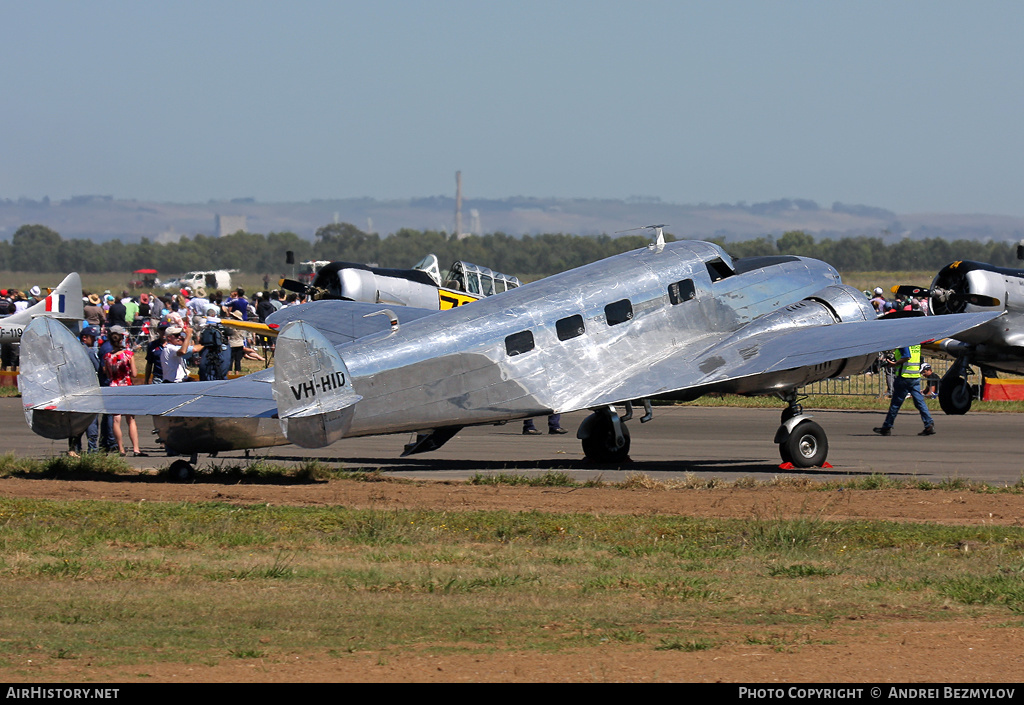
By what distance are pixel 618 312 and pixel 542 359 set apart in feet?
4.97

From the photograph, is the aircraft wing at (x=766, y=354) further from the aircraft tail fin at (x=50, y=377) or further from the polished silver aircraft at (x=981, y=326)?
the polished silver aircraft at (x=981, y=326)

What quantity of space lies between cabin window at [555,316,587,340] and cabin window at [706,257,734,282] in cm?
265

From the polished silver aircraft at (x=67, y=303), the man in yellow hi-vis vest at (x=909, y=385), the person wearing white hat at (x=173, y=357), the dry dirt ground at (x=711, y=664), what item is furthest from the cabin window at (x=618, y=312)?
the polished silver aircraft at (x=67, y=303)

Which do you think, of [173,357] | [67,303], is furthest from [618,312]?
[67,303]

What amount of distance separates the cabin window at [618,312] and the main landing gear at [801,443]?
2726 mm

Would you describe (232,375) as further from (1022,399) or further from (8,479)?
(1022,399)

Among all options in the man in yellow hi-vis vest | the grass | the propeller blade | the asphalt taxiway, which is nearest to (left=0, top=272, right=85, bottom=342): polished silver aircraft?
the asphalt taxiway

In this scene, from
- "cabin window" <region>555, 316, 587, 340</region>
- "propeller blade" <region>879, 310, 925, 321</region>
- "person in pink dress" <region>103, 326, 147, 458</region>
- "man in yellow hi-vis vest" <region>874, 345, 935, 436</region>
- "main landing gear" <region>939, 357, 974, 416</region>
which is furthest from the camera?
"main landing gear" <region>939, 357, 974, 416</region>

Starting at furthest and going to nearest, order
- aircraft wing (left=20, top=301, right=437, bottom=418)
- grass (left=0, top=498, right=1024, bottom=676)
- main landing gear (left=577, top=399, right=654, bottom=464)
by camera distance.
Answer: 1. main landing gear (left=577, top=399, right=654, bottom=464)
2. aircraft wing (left=20, top=301, right=437, bottom=418)
3. grass (left=0, top=498, right=1024, bottom=676)

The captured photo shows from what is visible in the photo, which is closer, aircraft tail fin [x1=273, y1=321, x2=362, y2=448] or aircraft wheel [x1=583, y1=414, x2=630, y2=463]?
aircraft tail fin [x1=273, y1=321, x2=362, y2=448]

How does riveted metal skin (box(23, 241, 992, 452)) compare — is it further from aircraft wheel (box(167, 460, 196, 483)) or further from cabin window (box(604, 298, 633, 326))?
aircraft wheel (box(167, 460, 196, 483))

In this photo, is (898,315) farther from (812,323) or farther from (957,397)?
(812,323)

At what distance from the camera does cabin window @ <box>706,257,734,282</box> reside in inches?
731

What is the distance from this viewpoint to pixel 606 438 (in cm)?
1858
